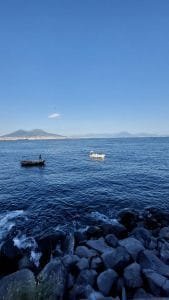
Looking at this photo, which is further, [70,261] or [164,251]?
[164,251]

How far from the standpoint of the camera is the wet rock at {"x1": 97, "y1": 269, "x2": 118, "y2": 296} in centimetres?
1346

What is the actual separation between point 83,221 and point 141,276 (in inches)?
464

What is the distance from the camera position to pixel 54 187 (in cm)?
4150

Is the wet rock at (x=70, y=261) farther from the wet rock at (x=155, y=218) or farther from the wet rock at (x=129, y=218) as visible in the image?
the wet rock at (x=155, y=218)

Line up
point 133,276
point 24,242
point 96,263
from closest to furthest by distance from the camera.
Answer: point 133,276, point 96,263, point 24,242

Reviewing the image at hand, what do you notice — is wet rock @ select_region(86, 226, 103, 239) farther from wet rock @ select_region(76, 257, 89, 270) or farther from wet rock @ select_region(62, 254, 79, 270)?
wet rock @ select_region(76, 257, 89, 270)

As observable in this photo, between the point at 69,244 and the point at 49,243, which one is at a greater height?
the point at 69,244

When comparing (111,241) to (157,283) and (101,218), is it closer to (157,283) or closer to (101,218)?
(157,283)

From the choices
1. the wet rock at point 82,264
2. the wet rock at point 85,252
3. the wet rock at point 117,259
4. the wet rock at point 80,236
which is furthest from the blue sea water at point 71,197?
the wet rock at point 117,259

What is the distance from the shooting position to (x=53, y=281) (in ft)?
43.8

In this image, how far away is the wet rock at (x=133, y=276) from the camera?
13.6 m

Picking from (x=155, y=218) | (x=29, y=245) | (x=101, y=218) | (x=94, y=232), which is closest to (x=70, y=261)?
(x=29, y=245)

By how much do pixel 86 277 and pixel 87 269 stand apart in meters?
0.88

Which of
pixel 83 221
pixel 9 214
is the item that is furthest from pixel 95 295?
pixel 9 214
